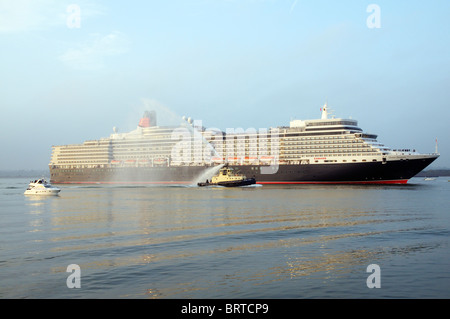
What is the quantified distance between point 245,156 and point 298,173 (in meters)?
14.1

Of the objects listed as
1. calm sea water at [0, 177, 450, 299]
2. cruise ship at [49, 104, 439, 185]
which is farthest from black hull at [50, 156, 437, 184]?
calm sea water at [0, 177, 450, 299]

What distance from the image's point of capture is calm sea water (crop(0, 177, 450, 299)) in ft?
48.8

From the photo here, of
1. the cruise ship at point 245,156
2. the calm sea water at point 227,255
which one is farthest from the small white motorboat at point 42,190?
the cruise ship at point 245,156

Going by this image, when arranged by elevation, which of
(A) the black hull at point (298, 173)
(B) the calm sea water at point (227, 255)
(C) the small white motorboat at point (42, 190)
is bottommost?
(B) the calm sea water at point (227, 255)

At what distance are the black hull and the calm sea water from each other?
49.5m

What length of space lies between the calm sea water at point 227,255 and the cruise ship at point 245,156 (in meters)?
50.6

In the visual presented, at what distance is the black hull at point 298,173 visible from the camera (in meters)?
82.5

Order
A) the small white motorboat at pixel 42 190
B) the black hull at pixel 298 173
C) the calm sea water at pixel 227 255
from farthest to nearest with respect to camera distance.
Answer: the black hull at pixel 298 173, the small white motorboat at pixel 42 190, the calm sea water at pixel 227 255

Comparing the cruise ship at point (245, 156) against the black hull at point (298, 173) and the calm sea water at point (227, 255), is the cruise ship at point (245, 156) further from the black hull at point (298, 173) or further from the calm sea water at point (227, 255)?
the calm sea water at point (227, 255)

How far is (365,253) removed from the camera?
20.2 m

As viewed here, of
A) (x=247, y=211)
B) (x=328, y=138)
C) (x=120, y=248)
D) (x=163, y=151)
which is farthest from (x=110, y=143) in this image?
(x=120, y=248)

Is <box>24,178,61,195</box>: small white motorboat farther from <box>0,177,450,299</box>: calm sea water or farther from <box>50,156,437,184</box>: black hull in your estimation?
<box>50,156,437,184</box>: black hull

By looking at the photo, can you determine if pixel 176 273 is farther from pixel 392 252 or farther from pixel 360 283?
pixel 392 252
